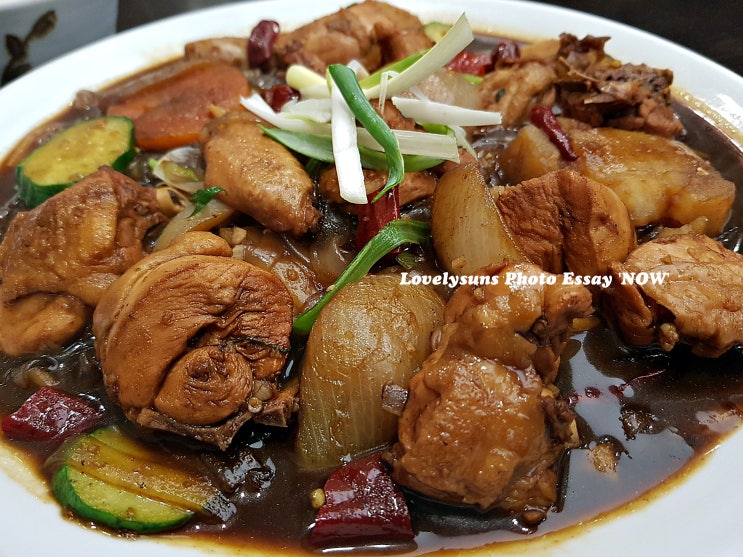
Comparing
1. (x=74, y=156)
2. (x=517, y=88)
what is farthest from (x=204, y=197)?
(x=517, y=88)

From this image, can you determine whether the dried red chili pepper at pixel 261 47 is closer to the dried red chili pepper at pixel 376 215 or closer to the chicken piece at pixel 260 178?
the chicken piece at pixel 260 178

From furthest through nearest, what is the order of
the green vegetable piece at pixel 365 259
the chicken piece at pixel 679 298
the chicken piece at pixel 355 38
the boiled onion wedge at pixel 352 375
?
the chicken piece at pixel 355 38 < the green vegetable piece at pixel 365 259 < the chicken piece at pixel 679 298 < the boiled onion wedge at pixel 352 375

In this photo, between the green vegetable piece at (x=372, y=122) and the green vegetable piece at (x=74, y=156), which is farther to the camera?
the green vegetable piece at (x=74, y=156)

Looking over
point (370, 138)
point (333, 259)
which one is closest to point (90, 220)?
point (333, 259)

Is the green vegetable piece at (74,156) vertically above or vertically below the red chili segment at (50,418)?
above

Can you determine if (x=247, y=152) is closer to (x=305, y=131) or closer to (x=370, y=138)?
(x=305, y=131)

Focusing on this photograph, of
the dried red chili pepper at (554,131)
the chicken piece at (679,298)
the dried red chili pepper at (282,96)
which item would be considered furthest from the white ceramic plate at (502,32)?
the dried red chili pepper at (282,96)
